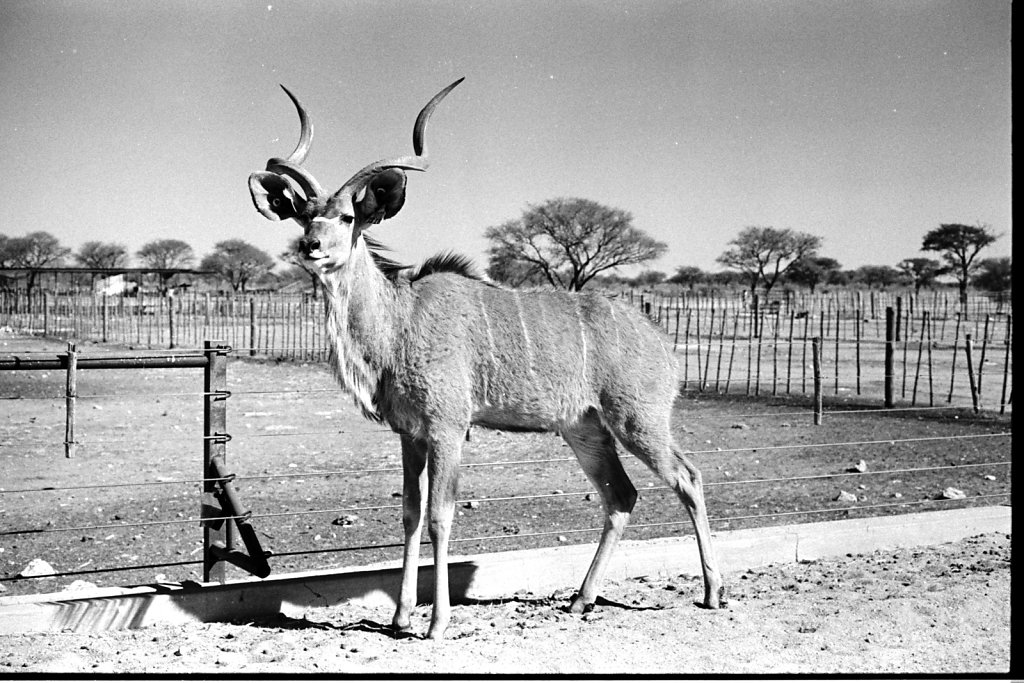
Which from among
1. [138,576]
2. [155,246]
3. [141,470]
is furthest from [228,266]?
[138,576]

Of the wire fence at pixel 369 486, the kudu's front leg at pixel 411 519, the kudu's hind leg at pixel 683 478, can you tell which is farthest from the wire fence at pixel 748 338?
the kudu's front leg at pixel 411 519

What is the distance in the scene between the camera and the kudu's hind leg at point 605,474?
402 centimetres

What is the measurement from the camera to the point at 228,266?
4141 centimetres

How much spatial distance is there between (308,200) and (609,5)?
5.65 ft

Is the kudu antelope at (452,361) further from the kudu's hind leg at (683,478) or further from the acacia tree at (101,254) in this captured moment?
the acacia tree at (101,254)

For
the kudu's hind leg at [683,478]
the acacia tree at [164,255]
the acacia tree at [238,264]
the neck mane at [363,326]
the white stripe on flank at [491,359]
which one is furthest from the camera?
the acacia tree at [238,264]

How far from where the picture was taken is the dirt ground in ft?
10.9

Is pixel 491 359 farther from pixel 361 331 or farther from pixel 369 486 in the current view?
pixel 369 486

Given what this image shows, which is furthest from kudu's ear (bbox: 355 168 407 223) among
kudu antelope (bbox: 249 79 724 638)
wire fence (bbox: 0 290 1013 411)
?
wire fence (bbox: 0 290 1013 411)

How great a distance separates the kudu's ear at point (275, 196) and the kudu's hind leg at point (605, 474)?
1444 millimetres

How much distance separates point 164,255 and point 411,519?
3752 cm

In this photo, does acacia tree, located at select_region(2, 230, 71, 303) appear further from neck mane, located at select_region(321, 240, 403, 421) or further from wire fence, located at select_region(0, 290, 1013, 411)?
neck mane, located at select_region(321, 240, 403, 421)

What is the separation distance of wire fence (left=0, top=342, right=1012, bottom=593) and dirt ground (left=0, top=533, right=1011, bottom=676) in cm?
39

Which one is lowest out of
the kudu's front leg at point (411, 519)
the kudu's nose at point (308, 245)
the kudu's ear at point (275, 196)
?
the kudu's front leg at point (411, 519)
